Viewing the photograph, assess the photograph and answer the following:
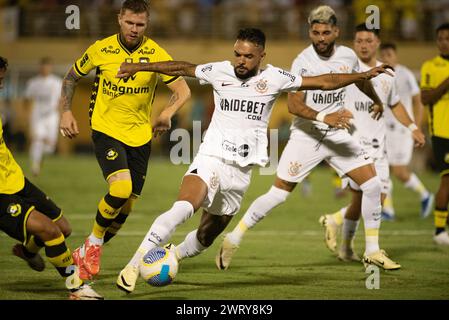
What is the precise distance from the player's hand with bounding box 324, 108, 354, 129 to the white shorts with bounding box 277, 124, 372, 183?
105cm

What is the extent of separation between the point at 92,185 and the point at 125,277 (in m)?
13.4

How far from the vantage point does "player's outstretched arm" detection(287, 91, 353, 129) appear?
9359mm

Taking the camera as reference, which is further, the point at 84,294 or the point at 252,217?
the point at 252,217

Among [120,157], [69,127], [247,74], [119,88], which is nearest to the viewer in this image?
[247,74]

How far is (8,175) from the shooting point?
8219 millimetres

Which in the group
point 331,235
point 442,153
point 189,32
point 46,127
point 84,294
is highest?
point 84,294

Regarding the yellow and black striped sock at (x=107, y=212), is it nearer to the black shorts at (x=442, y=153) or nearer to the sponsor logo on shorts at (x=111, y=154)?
the sponsor logo on shorts at (x=111, y=154)

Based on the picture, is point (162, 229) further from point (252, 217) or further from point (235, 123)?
point (252, 217)

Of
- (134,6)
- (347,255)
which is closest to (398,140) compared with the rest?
(347,255)

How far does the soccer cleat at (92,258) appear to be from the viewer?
9.09 metres

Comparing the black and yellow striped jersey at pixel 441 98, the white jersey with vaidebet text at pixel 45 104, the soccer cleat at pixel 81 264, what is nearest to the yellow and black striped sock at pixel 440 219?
the black and yellow striped jersey at pixel 441 98

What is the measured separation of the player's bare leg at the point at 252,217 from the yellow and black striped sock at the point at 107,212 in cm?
132

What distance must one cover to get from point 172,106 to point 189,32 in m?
22.1
